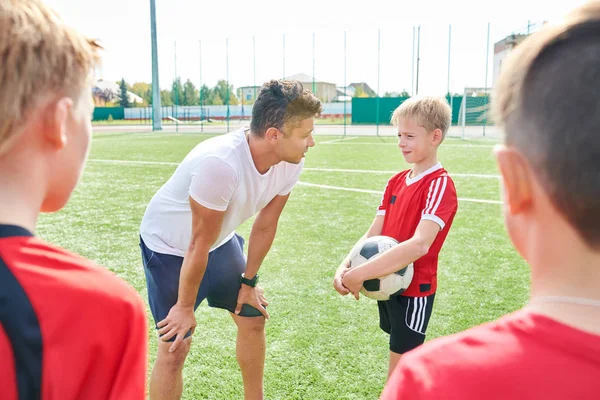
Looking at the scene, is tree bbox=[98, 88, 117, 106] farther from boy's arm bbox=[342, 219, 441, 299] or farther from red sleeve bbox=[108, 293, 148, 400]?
red sleeve bbox=[108, 293, 148, 400]

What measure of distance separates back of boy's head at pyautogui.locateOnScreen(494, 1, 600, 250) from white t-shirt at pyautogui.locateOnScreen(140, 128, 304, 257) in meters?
2.08

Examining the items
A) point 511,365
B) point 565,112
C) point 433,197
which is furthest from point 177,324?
point 565,112

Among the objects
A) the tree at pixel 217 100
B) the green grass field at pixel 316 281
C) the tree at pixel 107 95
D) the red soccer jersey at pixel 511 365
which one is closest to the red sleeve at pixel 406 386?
the red soccer jersey at pixel 511 365

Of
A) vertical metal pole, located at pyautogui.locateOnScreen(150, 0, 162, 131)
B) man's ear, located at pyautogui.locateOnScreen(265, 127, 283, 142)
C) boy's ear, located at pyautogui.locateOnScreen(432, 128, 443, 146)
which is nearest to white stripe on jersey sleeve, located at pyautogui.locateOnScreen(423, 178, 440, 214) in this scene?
boy's ear, located at pyautogui.locateOnScreen(432, 128, 443, 146)

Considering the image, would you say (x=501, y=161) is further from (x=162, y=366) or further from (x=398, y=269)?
(x=162, y=366)

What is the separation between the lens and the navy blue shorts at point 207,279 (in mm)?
3320

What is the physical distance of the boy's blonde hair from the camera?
3.19m

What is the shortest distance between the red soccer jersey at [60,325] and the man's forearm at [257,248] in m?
2.31

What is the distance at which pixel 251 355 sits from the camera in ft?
11.4

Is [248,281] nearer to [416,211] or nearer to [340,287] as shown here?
[340,287]

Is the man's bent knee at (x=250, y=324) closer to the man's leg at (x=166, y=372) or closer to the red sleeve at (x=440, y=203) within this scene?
the man's leg at (x=166, y=372)

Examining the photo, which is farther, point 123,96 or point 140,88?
point 140,88

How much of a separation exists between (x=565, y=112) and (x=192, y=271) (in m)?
2.31

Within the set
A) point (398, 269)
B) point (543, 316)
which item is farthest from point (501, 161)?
point (398, 269)
